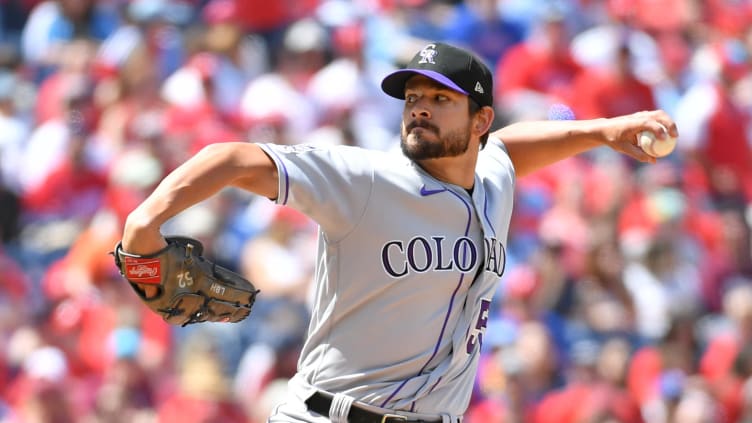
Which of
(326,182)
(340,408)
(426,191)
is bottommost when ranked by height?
(340,408)

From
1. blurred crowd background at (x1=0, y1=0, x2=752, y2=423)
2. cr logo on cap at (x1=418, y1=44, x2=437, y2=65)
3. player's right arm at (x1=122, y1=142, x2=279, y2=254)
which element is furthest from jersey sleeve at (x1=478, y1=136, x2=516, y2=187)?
blurred crowd background at (x1=0, y1=0, x2=752, y2=423)

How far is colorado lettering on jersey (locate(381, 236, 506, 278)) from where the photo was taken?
412 centimetres

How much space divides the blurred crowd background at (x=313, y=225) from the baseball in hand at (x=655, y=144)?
3045 mm

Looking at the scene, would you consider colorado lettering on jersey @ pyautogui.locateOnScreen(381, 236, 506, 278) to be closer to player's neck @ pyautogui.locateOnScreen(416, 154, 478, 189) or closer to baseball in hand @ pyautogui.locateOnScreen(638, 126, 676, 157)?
player's neck @ pyautogui.locateOnScreen(416, 154, 478, 189)

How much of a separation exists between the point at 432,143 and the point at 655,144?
2.74ft

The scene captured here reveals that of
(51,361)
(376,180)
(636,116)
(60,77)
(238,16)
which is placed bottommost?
(51,361)

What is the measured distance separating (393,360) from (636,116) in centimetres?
129

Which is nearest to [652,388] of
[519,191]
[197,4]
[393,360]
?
[519,191]

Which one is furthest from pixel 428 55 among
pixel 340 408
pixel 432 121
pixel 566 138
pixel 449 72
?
pixel 340 408

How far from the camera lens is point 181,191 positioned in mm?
3557

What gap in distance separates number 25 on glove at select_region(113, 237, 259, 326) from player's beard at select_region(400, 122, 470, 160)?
0.69 meters

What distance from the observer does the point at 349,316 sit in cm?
419

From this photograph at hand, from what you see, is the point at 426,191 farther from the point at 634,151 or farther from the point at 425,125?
the point at 634,151

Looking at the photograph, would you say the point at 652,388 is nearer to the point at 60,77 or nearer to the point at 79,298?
the point at 79,298
